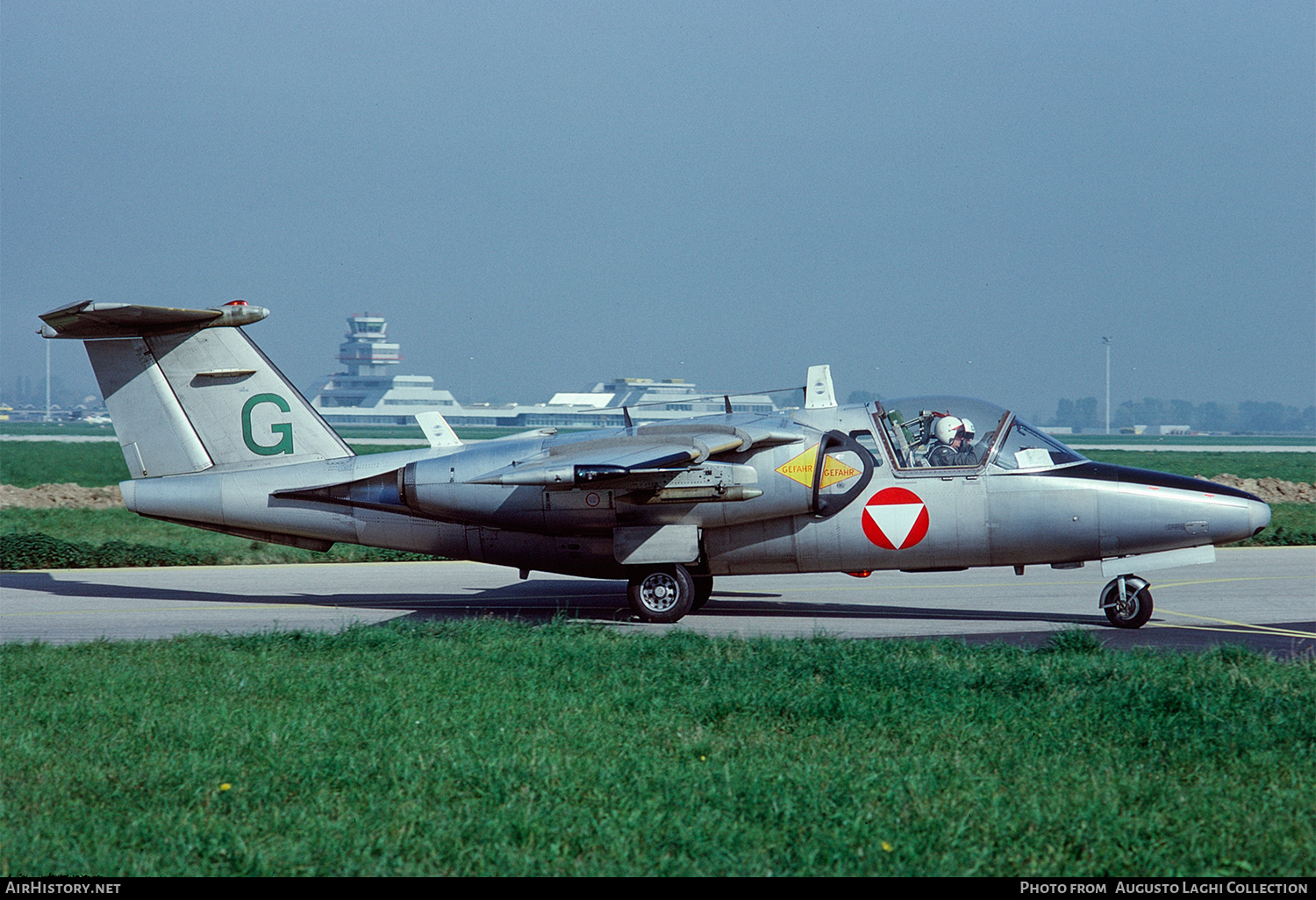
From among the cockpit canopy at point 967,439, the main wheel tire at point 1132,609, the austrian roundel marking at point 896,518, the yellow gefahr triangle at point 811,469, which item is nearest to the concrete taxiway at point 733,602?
the main wheel tire at point 1132,609

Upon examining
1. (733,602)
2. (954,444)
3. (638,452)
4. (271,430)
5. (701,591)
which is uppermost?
(271,430)

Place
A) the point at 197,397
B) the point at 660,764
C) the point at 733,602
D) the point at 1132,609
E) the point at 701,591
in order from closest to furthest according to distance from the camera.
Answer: the point at 660,764
the point at 1132,609
the point at 197,397
the point at 701,591
the point at 733,602

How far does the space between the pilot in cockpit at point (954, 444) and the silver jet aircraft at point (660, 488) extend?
0.02 meters

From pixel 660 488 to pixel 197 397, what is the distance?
642 centimetres

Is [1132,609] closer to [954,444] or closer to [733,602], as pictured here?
[954,444]

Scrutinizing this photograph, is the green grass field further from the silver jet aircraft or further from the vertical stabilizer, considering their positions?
the vertical stabilizer

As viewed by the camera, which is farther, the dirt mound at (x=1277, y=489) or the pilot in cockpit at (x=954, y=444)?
the dirt mound at (x=1277, y=489)

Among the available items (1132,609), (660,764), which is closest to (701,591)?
(1132,609)

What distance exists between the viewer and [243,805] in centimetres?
519

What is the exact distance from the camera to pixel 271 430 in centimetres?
1400

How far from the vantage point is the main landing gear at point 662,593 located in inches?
509

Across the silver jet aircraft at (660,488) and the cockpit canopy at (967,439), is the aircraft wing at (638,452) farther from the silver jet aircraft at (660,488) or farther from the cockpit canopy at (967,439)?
the cockpit canopy at (967,439)

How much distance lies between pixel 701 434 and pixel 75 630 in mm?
7715

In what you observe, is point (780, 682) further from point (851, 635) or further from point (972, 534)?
point (972, 534)
